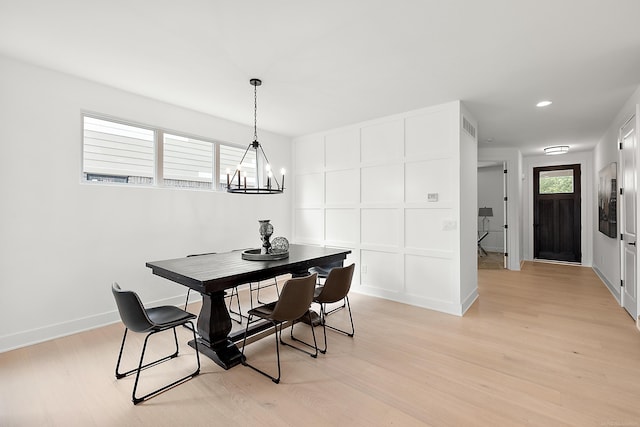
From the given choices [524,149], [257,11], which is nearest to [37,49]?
[257,11]

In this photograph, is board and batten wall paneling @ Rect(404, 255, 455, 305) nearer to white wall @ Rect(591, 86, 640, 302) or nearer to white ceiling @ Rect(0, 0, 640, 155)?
white ceiling @ Rect(0, 0, 640, 155)

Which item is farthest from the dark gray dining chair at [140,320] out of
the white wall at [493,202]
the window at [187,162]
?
the white wall at [493,202]

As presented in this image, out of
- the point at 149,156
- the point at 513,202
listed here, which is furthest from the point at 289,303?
the point at 513,202

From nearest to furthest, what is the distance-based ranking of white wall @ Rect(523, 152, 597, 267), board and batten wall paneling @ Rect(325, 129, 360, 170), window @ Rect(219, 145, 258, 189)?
window @ Rect(219, 145, 258, 189), board and batten wall paneling @ Rect(325, 129, 360, 170), white wall @ Rect(523, 152, 597, 267)

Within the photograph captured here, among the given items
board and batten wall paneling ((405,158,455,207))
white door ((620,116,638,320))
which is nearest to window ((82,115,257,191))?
board and batten wall paneling ((405,158,455,207))

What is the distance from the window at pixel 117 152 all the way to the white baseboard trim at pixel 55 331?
1545 mm

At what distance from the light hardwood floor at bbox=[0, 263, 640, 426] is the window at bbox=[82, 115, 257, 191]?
1801 millimetres

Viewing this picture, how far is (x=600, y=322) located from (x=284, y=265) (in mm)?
3756

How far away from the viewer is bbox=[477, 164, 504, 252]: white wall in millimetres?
8742

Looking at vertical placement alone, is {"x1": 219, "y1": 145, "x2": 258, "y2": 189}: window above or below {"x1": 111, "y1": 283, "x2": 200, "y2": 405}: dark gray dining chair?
above

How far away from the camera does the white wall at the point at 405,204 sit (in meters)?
3.83

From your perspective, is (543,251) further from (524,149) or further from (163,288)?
(163,288)

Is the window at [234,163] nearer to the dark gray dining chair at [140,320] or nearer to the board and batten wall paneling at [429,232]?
the dark gray dining chair at [140,320]

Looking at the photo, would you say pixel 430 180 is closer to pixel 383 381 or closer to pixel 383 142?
pixel 383 142
